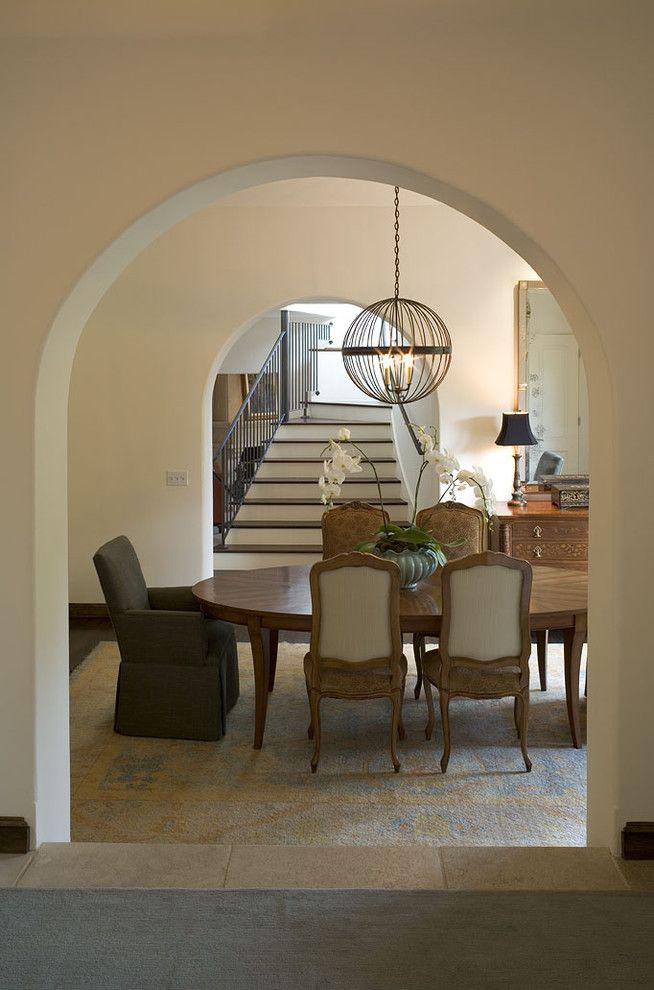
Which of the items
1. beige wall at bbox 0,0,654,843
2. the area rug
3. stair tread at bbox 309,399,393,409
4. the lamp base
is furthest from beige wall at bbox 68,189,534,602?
stair tread at bbox 309,399,393,409

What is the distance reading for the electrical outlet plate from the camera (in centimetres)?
706

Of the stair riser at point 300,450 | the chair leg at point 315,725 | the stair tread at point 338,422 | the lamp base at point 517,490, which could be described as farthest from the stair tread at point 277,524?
the chair leg at point 315,725

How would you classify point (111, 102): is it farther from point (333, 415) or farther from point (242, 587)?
point (333, 415)

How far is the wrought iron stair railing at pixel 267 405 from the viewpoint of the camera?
953cm

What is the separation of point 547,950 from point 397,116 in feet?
7.49

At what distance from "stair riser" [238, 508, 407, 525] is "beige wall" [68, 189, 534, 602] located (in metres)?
1.99

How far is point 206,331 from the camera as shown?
696 centimetres

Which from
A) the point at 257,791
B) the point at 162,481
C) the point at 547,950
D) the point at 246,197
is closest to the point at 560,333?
the point at 246,197

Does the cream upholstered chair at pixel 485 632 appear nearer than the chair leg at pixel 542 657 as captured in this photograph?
Yes

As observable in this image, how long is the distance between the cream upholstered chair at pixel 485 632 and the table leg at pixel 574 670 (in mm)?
400

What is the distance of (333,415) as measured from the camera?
39.7 ft

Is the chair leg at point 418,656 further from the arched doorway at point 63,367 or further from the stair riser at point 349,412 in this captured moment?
the stair riser at point 349,412

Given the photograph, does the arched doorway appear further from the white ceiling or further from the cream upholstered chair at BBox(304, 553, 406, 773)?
the white ceiling

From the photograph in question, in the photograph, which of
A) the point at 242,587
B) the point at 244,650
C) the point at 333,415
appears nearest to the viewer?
the point at 242,587
